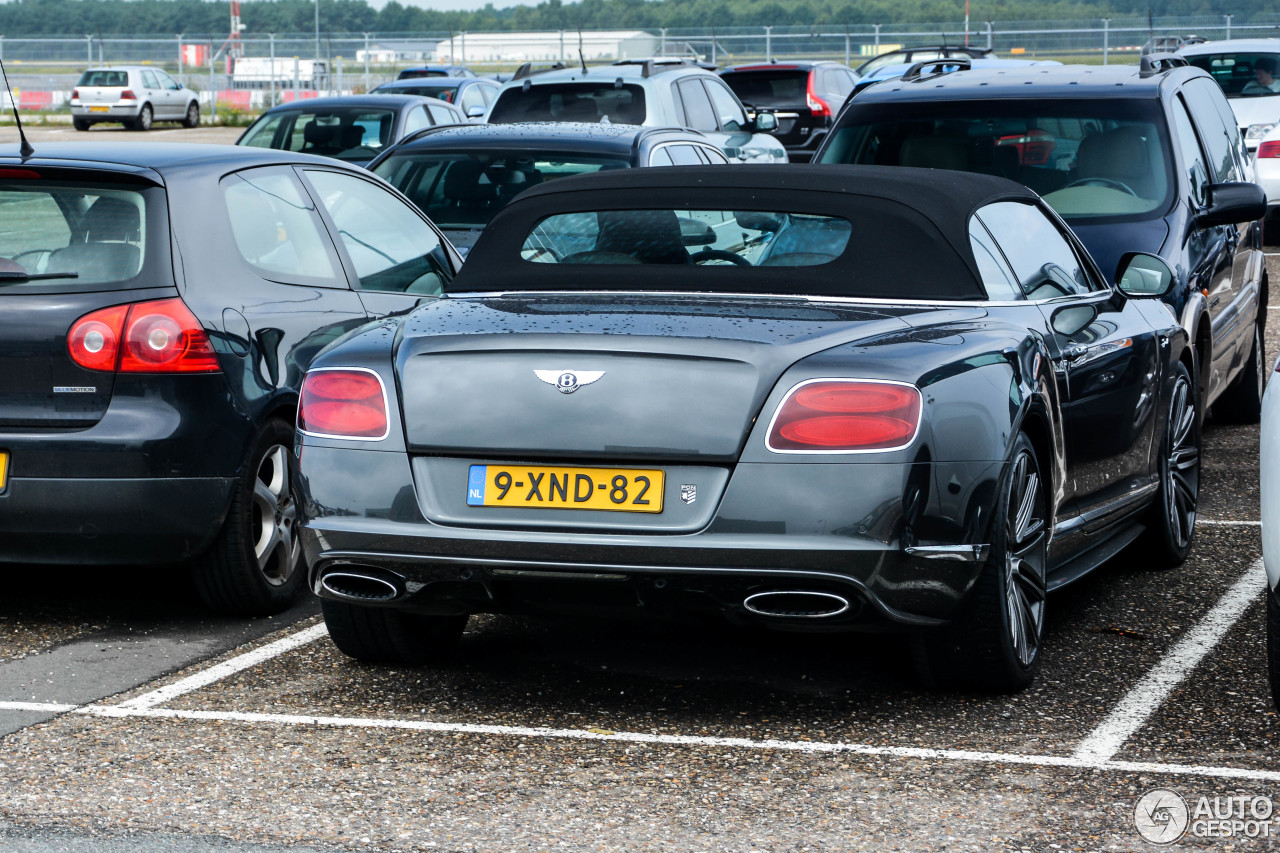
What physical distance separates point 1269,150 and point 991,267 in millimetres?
13810

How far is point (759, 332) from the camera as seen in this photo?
4.38 metres

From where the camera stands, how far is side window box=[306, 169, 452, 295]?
6551 millimetres

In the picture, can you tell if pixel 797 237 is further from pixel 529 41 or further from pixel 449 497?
pixel 529 41

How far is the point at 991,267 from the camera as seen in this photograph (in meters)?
5.18

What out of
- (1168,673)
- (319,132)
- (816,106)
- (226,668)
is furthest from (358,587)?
(816,106)

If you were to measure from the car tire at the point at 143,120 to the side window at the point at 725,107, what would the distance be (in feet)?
99.1

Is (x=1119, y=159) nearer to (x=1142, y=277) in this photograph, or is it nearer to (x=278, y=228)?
(x=1142, y=277)

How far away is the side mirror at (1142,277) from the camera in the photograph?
19.5ft

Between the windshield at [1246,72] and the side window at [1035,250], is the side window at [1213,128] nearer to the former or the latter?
the side window at [1035,250]

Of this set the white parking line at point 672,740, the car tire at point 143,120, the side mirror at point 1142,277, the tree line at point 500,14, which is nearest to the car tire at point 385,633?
the white parking line at point 672,740

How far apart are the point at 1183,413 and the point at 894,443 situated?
2819mm

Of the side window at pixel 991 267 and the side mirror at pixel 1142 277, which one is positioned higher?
the side window at pixel 991 267

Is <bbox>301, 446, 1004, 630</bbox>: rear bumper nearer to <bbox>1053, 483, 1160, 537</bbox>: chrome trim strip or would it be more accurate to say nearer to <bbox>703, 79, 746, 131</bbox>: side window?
<bbox>1053, 483, 1160, 537</bbox>: chrome trim strip

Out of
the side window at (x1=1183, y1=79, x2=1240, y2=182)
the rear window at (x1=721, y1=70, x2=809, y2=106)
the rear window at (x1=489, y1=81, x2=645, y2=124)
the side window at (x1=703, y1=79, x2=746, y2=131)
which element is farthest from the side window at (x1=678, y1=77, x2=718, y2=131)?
the rear window at (x1=721, y1=70, x2=809, y2=106)
